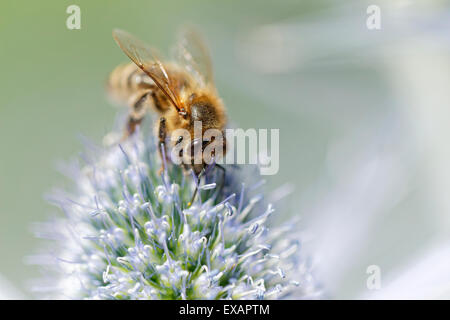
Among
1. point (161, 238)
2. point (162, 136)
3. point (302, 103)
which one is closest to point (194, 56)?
point (162, 136)

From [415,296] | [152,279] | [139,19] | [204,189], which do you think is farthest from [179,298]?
[139,19]

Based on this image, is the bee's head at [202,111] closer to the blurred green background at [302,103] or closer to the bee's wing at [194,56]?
the bee's wing at [194,56]

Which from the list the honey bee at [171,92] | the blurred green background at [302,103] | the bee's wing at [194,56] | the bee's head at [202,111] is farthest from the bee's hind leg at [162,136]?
the blurred green background at [302,103]

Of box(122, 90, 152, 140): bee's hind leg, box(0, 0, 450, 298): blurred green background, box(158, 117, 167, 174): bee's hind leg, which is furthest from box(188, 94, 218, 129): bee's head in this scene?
box(0, 0, 450, 298): blurred green background

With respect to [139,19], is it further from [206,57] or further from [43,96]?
[206,57]

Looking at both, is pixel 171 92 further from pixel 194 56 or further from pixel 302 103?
pixel 302 103
